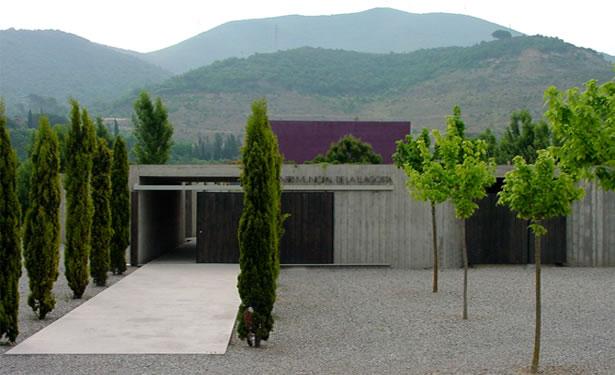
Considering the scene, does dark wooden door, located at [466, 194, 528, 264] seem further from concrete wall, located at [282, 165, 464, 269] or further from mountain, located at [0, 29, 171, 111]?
mountain, located at [0, 29, 171, 111]

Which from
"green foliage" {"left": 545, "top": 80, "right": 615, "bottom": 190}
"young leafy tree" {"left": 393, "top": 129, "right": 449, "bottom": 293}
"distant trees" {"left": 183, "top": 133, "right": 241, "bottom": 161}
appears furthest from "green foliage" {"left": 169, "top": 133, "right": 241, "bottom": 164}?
"green foliage" {"left": 545, "top": 80, "right": 615, "bottom": 190}

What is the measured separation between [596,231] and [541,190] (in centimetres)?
1457

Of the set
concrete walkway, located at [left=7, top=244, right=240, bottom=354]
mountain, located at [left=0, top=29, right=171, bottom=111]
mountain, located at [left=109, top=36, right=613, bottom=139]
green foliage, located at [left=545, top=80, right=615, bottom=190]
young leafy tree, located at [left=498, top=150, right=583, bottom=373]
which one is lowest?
concrete walkway, located at [left=7, top=244, right=240, bottom=354]

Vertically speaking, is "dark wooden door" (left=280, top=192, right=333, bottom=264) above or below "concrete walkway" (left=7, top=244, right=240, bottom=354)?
above

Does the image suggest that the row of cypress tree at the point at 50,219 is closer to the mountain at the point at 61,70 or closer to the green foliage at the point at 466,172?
the green foliage at the point at 466,172

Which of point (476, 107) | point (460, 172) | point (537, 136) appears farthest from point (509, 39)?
point (460, 172)

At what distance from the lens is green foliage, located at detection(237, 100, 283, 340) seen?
1127cm

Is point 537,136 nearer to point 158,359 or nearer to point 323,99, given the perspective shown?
point 158,359

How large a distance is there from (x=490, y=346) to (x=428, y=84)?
10425cm

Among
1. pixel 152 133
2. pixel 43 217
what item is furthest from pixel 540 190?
pixel 152 133

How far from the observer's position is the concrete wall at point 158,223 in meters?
22.8

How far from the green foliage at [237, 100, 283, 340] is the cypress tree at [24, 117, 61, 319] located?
3567 millimetres

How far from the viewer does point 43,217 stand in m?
12.6

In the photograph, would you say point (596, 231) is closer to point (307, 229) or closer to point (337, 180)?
point (337, 180)
